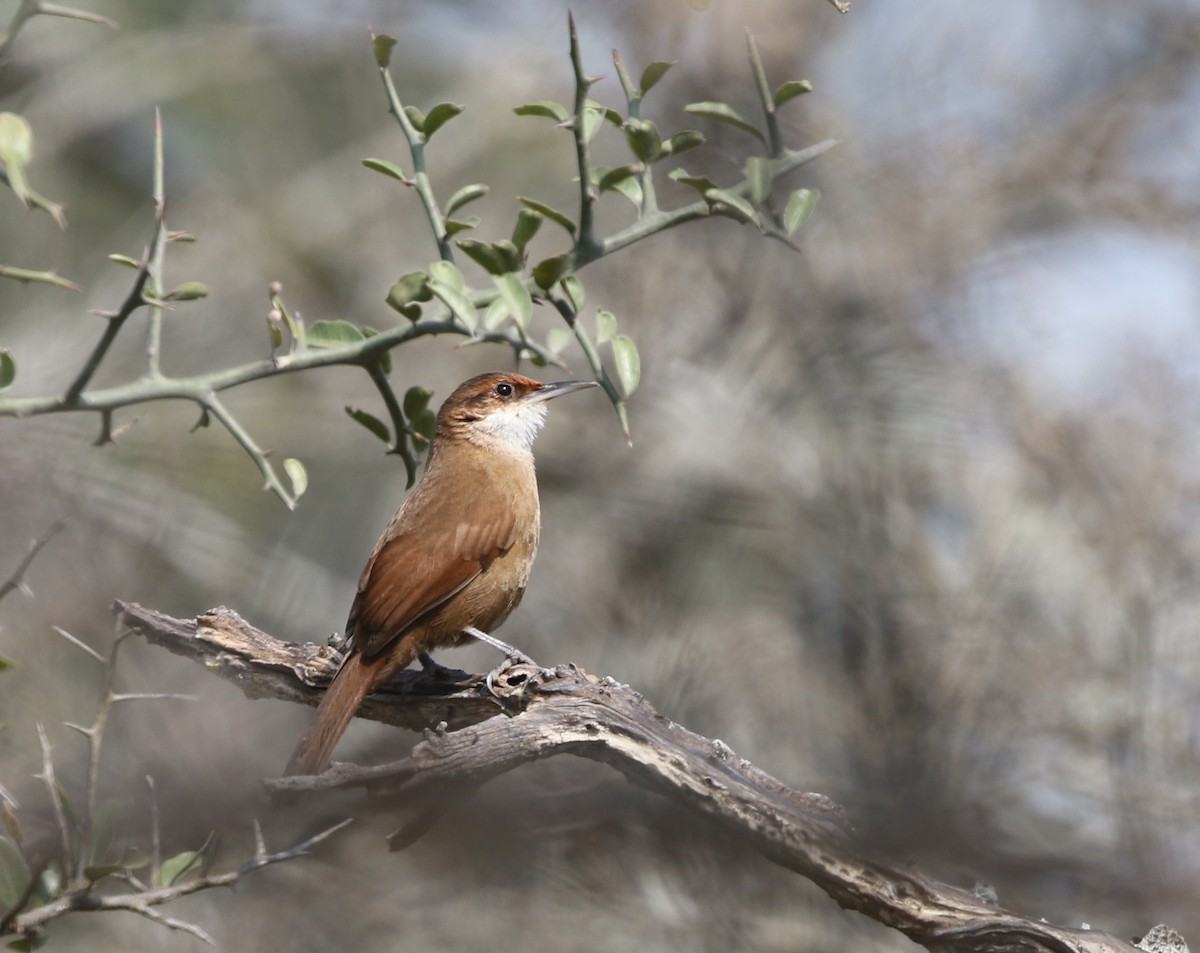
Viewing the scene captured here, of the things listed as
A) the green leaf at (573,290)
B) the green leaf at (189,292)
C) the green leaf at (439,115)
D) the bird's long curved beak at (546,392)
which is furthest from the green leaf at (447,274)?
the bird's long curved beak at (546,392)

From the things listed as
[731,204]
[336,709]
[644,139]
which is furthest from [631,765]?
[644,139]

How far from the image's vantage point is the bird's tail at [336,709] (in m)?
3.41

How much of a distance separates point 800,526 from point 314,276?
432cm

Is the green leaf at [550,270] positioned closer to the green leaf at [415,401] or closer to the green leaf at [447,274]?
the green leaf at [447,274]

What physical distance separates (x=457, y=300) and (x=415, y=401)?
754 mm

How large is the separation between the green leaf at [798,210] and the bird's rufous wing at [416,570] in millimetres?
1737

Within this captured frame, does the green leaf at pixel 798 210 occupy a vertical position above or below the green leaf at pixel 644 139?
below

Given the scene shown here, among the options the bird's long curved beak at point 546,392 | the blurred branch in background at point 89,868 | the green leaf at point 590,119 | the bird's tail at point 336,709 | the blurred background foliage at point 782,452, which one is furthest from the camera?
the blurred background foliage at point 782,452

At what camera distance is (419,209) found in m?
10.3

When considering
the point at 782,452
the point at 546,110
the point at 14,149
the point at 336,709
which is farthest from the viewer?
the point at 782,452

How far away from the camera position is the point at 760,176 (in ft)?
9.30

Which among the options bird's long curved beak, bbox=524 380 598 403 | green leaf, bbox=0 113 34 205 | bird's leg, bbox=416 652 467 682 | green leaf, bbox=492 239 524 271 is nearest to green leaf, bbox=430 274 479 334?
green leaf, bbox=492 239 524 271

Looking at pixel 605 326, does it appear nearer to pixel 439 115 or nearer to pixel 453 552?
pixel 439 115

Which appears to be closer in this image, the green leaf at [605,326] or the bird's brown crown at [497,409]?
the green leaf at [605,326]
